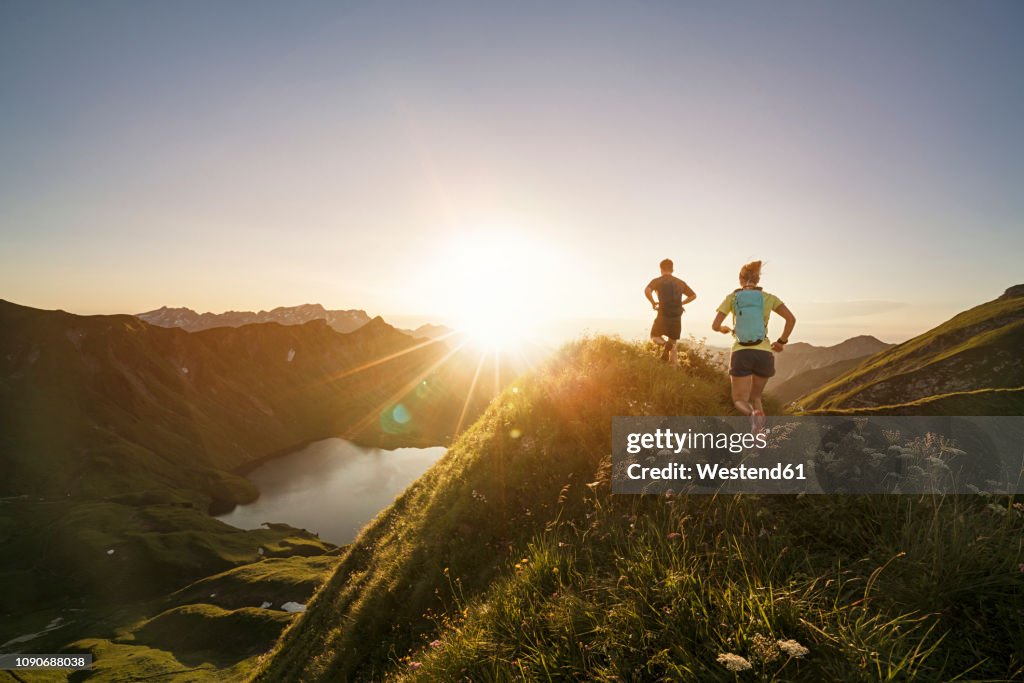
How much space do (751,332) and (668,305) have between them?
4429 millimetres

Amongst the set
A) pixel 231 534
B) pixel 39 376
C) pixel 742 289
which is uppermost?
pixel 742 289

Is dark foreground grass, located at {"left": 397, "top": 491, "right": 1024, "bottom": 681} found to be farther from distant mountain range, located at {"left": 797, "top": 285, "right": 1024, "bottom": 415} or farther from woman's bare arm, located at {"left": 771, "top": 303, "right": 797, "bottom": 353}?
distant mountain range, located at {"left": 797, "top": 285, "right": 1024, "bottom": 415}

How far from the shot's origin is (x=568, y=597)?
4738mm

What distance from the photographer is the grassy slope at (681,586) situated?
3625 mm

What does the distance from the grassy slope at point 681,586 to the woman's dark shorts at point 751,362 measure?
4.35 ft

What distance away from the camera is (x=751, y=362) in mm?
8711

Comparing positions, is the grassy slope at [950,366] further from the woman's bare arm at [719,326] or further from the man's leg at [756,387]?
the woman's bare arm at [719,326]

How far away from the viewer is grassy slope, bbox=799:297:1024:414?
118m

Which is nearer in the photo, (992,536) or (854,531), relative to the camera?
(992,536)

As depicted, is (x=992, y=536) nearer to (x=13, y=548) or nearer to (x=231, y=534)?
(x=231, y=534)

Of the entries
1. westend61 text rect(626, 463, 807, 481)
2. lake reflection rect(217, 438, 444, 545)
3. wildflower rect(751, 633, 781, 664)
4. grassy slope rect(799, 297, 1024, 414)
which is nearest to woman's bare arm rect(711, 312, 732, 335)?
westend61 text rect(626, 463, 807, 481)

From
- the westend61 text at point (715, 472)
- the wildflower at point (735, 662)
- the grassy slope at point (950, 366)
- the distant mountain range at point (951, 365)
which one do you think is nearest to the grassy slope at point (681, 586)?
the wildflower at point (735, 662)

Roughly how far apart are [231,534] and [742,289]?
511 feet

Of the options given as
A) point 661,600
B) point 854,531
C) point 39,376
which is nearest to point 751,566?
point 661,600
